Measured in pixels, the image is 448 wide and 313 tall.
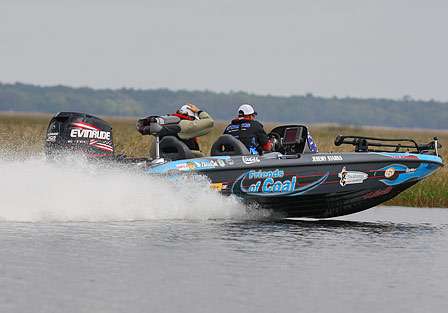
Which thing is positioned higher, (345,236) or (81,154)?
(81,154)

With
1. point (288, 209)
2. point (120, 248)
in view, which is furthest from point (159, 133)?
point (120, 248)

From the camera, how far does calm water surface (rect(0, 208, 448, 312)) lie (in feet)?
37.2

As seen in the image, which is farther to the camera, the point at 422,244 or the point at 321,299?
the point at 422,244

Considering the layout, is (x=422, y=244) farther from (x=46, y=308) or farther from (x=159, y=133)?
(x=46, y=308)

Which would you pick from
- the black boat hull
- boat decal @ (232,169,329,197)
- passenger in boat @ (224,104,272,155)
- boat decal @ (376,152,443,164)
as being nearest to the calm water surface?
boat decal @ (232,169,329,197)

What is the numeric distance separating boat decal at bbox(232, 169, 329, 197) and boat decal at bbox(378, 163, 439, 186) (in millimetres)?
1261

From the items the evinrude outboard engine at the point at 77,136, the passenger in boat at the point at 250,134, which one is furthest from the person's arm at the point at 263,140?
the evinrude outboard engine at the point at 77,136

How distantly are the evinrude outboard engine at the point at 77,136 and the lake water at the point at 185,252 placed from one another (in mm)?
252

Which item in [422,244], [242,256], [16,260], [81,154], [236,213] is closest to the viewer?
[16,260]

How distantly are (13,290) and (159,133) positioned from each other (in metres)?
7.37

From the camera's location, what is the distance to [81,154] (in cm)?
1759

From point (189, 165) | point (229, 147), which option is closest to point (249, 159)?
point (229, 147)

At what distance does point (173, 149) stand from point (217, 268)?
19.1 feet

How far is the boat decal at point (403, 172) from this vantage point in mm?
19891
